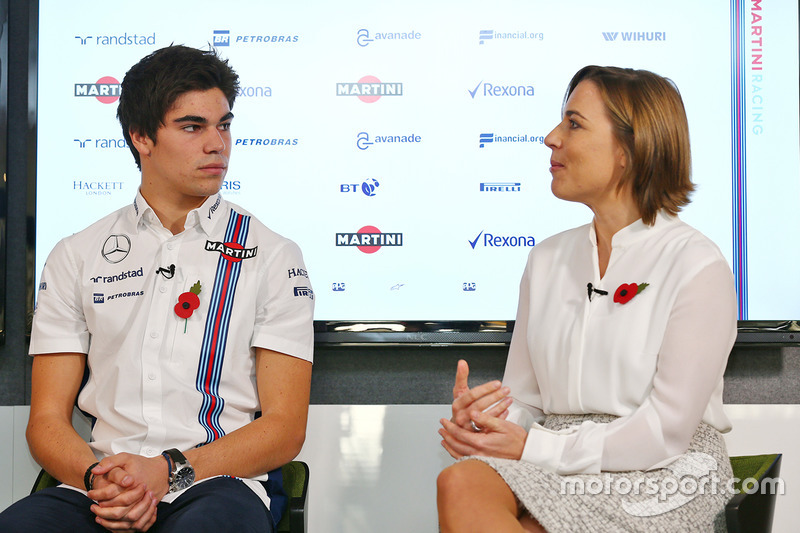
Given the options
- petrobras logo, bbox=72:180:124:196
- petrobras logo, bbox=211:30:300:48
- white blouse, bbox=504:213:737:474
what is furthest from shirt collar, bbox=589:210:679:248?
petrobras logo, bbox=72:180:124:196

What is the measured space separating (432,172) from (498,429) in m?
1.12

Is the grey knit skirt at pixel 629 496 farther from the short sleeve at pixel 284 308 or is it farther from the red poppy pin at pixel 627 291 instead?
Answer: the short sleeve at pixel 284 308

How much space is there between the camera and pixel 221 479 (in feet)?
5.50

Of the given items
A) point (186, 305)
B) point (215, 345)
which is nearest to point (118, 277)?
point (186, 305)

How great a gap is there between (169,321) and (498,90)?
50.7 inches

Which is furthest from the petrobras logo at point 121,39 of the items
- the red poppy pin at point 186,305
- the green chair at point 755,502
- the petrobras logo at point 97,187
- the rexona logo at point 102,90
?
the green chair at point 755,502

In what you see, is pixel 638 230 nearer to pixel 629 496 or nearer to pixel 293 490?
pixel 629 496

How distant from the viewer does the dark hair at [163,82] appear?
1.95m

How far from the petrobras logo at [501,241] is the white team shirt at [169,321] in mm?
695

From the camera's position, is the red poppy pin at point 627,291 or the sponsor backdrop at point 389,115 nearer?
the red poppy pin at point 627,291

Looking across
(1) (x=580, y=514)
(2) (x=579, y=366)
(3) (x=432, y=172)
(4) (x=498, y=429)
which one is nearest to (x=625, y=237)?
(2) (x=579, y=366)

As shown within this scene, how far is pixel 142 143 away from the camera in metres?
2.02

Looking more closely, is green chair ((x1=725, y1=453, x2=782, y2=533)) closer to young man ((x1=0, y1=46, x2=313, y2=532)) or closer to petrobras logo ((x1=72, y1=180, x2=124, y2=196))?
young man ((x1=0, y1=46, x2=313, y2=532))

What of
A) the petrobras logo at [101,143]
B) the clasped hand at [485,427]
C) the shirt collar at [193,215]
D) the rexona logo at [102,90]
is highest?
the rexona logo at [102,90]
